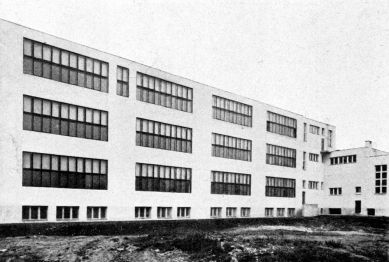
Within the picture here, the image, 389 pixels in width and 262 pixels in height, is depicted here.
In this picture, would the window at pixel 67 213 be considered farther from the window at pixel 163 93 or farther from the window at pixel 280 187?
the window at pixel 280 187

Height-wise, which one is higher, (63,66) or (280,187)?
(63,66)

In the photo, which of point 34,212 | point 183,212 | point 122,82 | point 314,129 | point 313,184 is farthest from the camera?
point 314,129

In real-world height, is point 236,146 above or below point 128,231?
above

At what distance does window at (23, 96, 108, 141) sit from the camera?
24.5 meters

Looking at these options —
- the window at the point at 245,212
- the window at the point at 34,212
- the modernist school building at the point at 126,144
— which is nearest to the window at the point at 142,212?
the modernist school building at the point at 126,144

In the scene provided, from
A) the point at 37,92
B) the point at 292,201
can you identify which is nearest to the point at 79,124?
the point at 37,92

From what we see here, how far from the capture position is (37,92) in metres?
24.7

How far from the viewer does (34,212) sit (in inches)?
952

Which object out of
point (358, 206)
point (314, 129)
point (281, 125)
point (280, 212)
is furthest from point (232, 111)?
point (358, 206)

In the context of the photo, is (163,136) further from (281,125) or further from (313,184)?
(313,184)

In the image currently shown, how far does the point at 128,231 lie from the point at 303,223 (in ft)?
65.1

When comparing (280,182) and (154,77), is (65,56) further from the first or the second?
(280,182)

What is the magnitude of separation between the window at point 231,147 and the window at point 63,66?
12.8 metres

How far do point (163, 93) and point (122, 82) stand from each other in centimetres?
404
